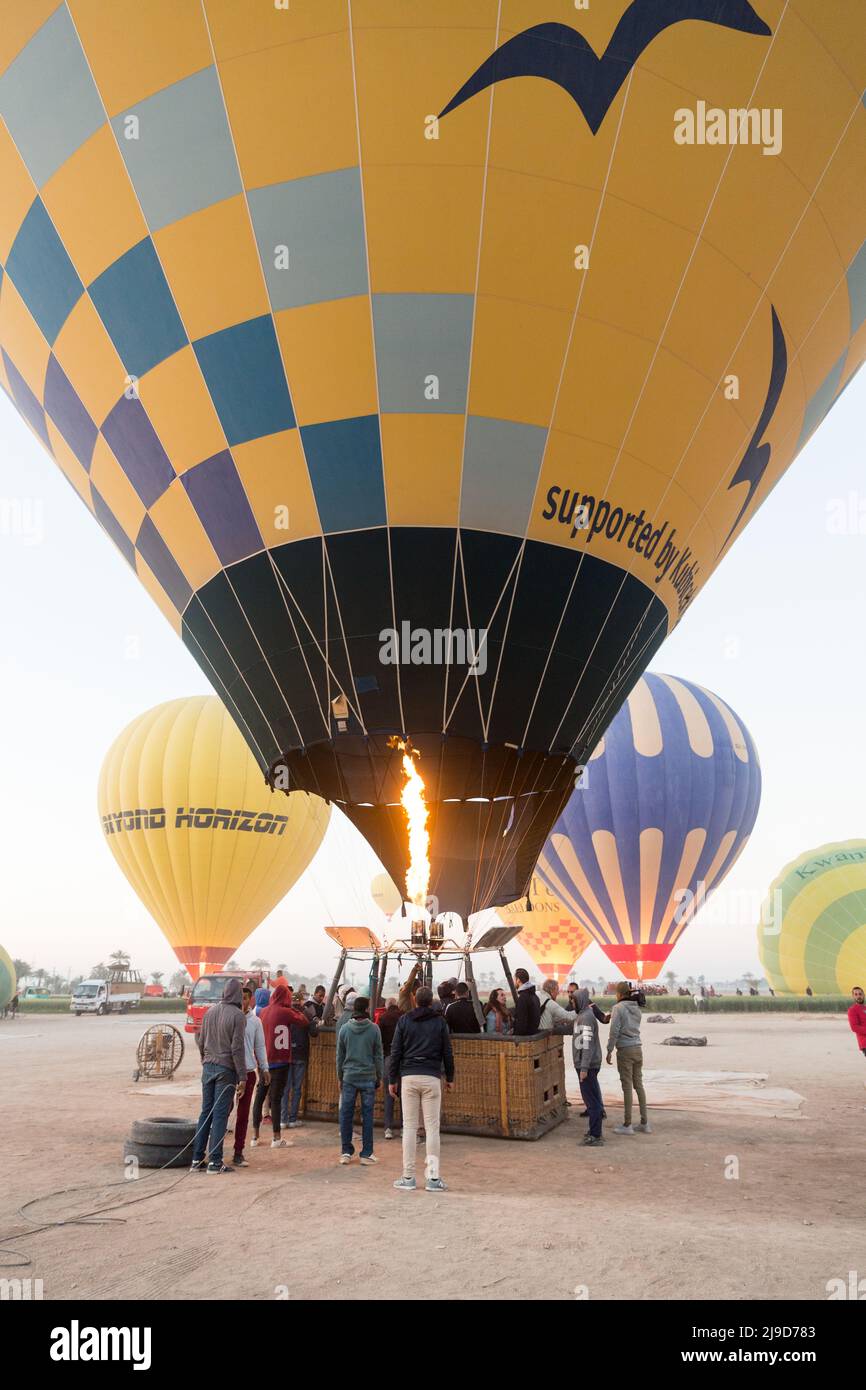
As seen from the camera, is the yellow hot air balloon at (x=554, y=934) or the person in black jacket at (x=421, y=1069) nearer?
the person in black jacket at (x=421, y=1069)

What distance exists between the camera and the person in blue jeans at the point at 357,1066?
21.7ft

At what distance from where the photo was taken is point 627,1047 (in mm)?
8008

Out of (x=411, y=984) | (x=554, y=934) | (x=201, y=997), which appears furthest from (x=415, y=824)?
(x=554, y=934)

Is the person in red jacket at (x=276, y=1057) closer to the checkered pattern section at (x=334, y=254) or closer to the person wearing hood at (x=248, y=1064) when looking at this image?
the person wearing hood at (x=248, y=1064)

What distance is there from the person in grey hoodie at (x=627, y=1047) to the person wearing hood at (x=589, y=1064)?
0.18 meters

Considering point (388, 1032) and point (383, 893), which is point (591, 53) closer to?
point (388, 1032)

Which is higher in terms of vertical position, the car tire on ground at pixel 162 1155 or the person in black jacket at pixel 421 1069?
the person in black jacket at pixel 421 1069

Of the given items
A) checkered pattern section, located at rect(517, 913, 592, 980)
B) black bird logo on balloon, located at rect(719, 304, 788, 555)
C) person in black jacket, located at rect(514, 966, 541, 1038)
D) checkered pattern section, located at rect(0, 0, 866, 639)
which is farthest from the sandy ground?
checkered pattern section, located at rect(517, 913, 592, 980)

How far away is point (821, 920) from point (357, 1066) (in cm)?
2809

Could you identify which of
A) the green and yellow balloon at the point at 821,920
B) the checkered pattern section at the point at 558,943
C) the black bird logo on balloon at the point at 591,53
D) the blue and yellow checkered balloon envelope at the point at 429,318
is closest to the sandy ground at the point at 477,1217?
the blue and yellow checkered balloon envelope at the point at 429,318
